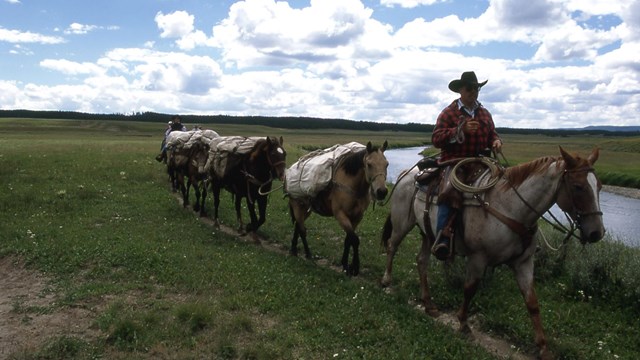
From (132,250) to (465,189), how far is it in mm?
6886

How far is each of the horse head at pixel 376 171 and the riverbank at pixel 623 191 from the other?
29752mm

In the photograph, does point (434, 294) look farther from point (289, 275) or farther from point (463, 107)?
point (463, 107)

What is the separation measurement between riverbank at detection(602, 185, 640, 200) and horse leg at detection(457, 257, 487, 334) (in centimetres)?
3062

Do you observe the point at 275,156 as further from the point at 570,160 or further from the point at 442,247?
the point at 570,160

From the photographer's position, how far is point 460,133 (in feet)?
22.0

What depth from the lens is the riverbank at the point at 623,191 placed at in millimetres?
32719

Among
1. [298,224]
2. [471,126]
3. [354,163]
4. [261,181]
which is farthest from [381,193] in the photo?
[261,181]

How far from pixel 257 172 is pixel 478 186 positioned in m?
6.84

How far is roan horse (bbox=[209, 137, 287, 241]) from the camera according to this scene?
39.4 ft

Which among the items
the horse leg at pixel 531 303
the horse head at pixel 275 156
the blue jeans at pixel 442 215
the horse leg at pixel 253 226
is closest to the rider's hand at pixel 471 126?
the blue jeans at pixel 442 215

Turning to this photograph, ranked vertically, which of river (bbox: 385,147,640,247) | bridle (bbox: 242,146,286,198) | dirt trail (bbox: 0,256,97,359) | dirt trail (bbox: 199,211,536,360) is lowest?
river (bbox: 385,147,640,247)

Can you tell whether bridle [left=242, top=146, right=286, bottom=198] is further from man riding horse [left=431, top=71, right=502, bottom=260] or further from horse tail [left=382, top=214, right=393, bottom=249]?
man riding horse [left=431, top=71, right=502, bottom=260]

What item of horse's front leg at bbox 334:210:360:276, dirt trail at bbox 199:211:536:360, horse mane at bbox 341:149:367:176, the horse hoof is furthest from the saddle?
horse's front leg at bbox 334:210:360:276

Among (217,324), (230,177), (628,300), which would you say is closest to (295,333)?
(217,324)
